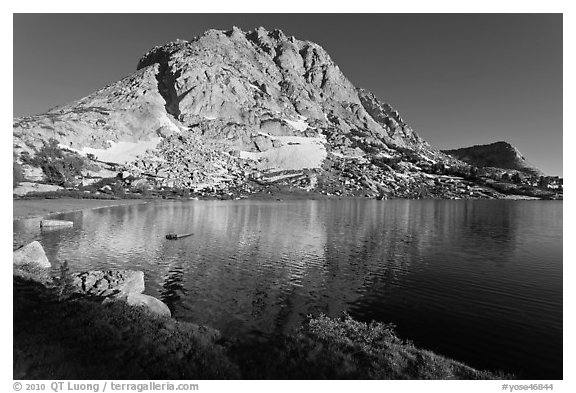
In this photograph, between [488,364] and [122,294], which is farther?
[122,294]

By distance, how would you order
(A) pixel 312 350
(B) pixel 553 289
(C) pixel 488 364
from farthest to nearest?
(B) pixel 553 289 < (C) pixel 488 364 < (A) pixel 312 350

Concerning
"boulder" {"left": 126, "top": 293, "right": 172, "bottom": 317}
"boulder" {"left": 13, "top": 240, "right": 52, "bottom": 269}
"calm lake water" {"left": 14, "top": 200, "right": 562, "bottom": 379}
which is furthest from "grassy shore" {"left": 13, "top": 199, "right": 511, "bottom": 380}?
"boulder" {"left": 13, "top": 240, "right": 52, "bottom": 269}

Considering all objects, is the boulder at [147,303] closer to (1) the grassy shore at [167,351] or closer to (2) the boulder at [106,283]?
(1) the grassy shore at [167,351]

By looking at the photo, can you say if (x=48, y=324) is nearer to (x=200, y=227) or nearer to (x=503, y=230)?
(x=200, y=227)

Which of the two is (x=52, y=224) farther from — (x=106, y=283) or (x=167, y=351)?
(x=167, y=351)

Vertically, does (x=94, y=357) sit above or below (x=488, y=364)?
above

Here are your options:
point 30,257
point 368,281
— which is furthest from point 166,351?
point 30,257
